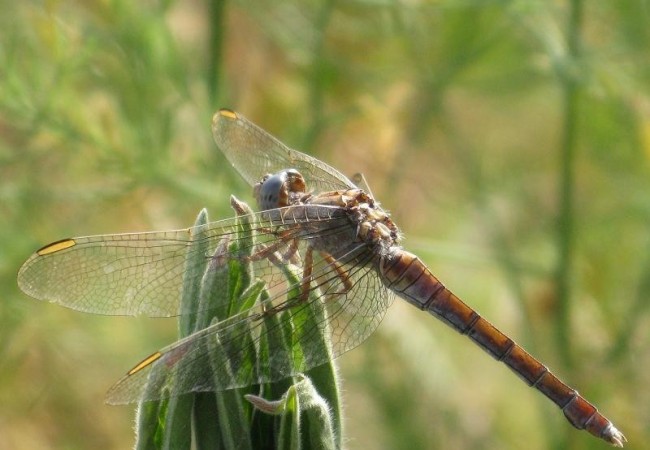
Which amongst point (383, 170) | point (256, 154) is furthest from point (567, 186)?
point (256, 154)

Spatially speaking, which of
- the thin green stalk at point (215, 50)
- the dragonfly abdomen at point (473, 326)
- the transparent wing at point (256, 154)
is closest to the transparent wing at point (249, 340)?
the dragonfly abdomen at point (473, 326)

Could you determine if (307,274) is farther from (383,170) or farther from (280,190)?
(383,170)

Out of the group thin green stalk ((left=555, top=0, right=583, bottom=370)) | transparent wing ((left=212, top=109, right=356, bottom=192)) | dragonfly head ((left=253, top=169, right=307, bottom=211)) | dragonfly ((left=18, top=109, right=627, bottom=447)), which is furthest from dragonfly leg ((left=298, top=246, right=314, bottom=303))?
thin green stalk ((left=555, top=0, right=583, bottom=370))

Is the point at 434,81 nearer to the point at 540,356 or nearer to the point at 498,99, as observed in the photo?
the point at 498,99

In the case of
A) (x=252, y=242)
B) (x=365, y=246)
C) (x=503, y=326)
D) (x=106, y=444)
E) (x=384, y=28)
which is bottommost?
(x=252, y=242)

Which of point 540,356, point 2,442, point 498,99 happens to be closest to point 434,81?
point 498,99

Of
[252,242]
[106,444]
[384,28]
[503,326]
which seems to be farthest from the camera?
[503,326]
